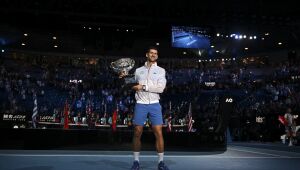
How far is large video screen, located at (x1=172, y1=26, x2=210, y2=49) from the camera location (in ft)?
78.1

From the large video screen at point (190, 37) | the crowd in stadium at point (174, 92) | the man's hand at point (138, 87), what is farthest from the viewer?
the large video screen at point (190, 37)

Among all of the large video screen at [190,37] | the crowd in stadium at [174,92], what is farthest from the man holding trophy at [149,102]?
the large video screen at [190,37]

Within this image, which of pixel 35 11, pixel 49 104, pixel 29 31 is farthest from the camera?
pixel 29 31

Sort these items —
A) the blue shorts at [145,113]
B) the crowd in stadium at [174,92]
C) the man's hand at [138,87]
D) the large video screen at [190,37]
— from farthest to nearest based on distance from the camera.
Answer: the large video screen at [190,37], the crowd in stadium at [174,92], the blue shorts at [145,113], the man's hand at [138,87]

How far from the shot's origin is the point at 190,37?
24953 mm

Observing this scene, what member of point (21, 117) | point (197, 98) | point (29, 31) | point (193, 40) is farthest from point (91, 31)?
point (21, 117)

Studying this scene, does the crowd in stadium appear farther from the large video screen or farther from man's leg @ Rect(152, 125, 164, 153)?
man's leg @ Rect(152, 125, 164, 153)

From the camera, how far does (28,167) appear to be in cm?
501

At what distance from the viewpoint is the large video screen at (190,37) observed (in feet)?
78.1

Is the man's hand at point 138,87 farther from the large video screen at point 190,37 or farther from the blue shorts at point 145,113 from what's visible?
the large video screen at point 190,37

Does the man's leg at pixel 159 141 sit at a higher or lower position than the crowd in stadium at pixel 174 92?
lower

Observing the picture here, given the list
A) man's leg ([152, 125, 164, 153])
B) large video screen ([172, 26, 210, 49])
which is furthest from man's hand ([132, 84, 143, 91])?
large video screen ([172, 26, 210, 49])

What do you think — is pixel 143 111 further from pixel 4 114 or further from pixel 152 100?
pixel 4 114

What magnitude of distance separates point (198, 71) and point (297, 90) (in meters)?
11.1
